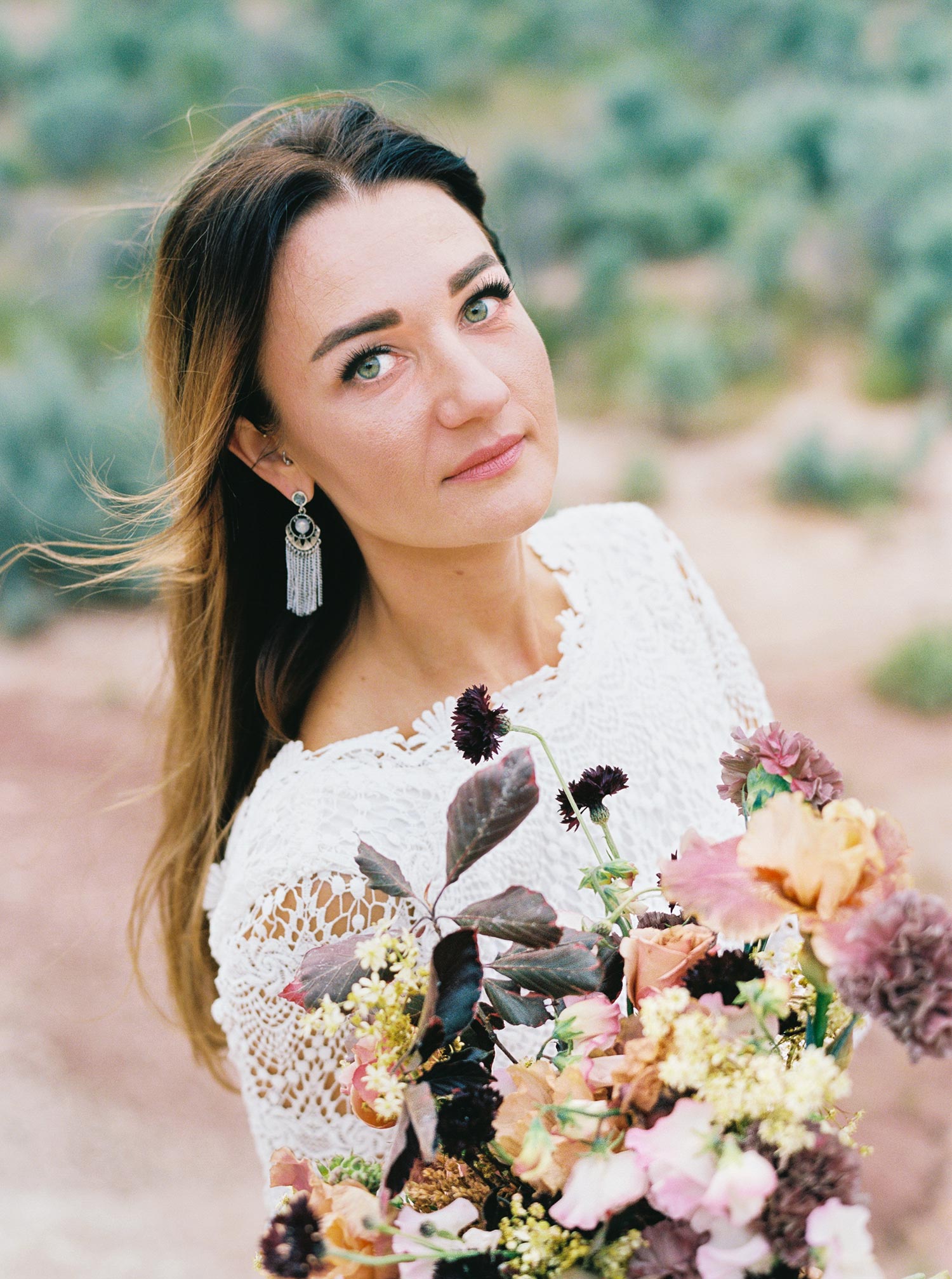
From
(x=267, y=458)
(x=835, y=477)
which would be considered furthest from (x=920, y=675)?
(x=267, y=458)

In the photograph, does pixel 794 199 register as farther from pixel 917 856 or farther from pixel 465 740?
pixel 465 740

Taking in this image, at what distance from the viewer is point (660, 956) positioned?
2.33 feet

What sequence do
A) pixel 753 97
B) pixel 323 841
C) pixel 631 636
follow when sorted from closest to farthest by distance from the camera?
pixel 323 841, pixel 631 636, pixel 753 97

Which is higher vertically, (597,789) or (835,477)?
(835,477)

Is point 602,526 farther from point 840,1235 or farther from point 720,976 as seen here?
point 840,1235

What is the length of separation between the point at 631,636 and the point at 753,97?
393 inches

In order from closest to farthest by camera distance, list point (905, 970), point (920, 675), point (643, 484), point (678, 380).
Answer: point (905, 970)
point (920, 675)
point (643, 484)
point (678, 380)

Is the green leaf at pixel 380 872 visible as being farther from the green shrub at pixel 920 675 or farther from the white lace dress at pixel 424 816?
the green shrub at pixel 920 675

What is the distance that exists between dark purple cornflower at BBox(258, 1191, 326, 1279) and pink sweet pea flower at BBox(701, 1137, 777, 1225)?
0.21 metres

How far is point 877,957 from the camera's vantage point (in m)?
0.58

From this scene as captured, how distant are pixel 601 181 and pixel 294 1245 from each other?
990 cm

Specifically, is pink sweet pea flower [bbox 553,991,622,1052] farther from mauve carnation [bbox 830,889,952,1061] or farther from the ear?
the ear

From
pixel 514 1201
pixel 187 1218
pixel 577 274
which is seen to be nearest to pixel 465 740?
pixel 514 1201

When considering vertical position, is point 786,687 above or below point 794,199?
below
